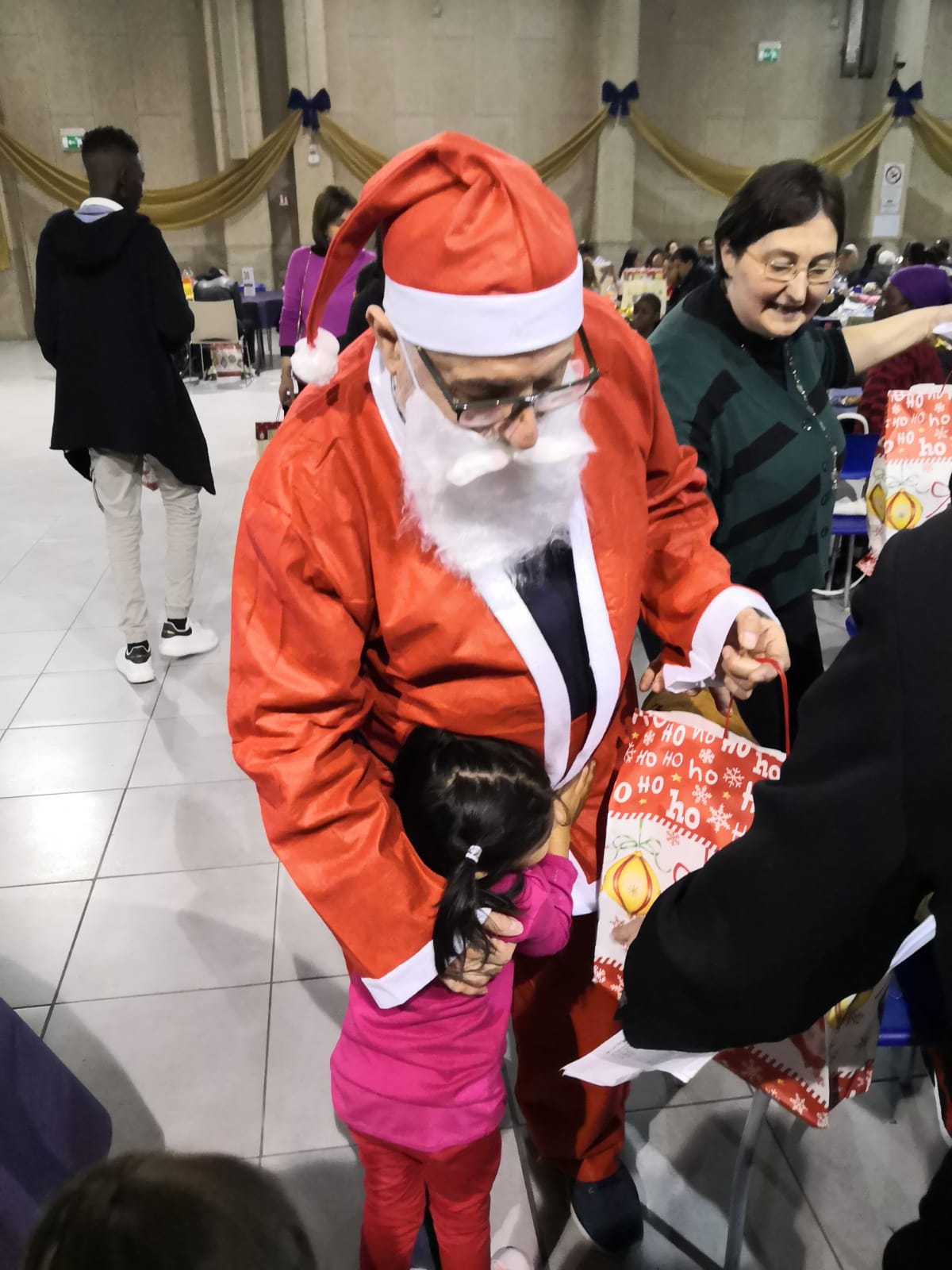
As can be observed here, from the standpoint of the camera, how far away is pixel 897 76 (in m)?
12.4

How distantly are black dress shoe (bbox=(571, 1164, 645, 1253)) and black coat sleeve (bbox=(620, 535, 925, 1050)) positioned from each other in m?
0.80

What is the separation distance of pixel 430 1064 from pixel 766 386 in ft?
4.37

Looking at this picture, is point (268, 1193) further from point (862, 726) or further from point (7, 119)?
point (7, 119)

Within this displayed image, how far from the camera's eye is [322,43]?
11.4m

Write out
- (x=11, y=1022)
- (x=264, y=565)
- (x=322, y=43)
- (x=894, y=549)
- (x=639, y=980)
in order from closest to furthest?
(x=894, y=549)
(x=639, y=980)
(x=264, y=565)
(x=11, y=1022)
(x=322, y=43)

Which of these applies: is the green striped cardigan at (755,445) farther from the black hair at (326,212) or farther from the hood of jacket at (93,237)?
the black hair at (326,212)

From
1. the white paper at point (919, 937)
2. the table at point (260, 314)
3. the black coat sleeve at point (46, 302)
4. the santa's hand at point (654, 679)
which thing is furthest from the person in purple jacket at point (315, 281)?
the table at point (260, 314)

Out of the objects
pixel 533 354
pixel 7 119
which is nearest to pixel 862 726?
pixel 533 354

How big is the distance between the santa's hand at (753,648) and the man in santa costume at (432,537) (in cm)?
18

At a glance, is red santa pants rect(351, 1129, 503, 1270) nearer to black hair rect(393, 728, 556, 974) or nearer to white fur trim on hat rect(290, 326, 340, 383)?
black hair rect(393, 728, 556, 974)

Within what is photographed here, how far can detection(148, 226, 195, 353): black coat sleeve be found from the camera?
3.04m

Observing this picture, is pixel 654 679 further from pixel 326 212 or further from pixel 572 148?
pixel 572 148

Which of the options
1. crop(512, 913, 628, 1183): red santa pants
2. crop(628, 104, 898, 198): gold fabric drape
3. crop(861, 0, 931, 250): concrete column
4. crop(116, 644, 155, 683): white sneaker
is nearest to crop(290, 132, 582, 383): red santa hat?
crop(512, 913, 628, 1183): red santa pants

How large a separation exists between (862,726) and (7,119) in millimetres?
14511
